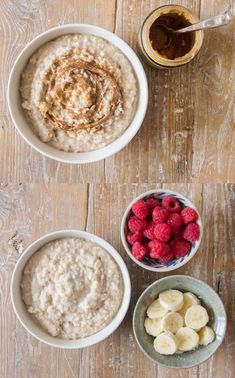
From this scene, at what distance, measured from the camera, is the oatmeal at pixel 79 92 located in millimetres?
1560

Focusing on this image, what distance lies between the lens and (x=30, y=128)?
160cm

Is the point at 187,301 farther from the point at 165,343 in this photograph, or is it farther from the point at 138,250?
the point at 138,250

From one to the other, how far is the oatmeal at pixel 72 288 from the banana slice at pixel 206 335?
0.26 m

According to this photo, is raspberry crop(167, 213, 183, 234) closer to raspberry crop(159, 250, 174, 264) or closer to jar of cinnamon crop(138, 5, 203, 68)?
raspberry crop(159, 250, 174, 264)

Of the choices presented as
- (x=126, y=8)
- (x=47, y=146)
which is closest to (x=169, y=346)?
(x=47, y=146)

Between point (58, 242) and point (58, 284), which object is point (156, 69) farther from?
point (58, 284)

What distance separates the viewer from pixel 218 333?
1645 millimetres

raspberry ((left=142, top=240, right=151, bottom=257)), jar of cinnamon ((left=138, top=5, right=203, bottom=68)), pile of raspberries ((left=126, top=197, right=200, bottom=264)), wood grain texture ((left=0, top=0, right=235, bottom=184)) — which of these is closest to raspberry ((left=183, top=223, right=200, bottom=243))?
pile of raspberries ((left=126, top=197, right=200, bottom=264))

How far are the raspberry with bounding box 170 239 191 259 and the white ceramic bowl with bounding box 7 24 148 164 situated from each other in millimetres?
300

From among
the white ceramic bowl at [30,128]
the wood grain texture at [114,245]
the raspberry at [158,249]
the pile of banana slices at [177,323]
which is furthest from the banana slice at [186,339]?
the white ceramic bowl at [30,128]

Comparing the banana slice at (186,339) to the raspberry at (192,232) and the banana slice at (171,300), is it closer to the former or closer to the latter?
the banana slice at (171,300)

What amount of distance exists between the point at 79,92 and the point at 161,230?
1.41 feet

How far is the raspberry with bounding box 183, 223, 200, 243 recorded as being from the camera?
155 cm

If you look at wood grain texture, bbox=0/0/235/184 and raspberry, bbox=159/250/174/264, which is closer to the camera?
raspberry, bbox=159/250/174/264
